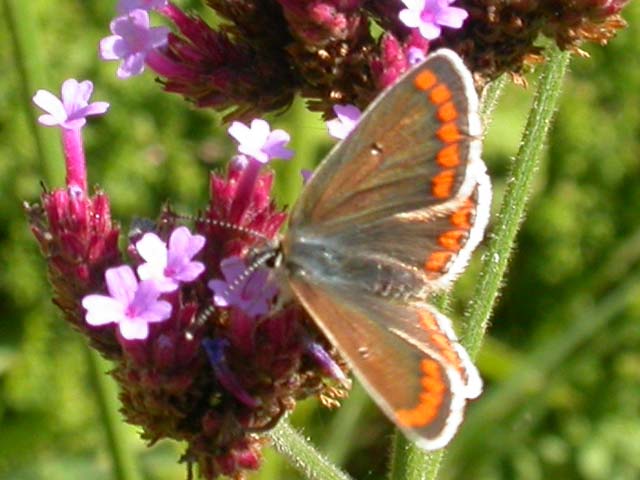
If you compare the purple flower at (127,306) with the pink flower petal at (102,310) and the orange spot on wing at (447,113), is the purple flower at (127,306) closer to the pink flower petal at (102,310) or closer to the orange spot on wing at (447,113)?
the pink flower petal at (102,310)

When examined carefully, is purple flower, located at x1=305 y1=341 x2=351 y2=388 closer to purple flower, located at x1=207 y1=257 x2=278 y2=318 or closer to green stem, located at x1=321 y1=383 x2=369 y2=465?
purple flower, located at x1=207 y1=257 x2=278 y2=318

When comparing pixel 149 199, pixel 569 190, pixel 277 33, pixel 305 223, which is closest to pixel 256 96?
pixel 277 33

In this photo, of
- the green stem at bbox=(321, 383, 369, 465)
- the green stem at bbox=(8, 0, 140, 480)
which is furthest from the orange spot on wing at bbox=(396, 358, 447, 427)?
the green stem at bbox=(321, 383, 369, 465)

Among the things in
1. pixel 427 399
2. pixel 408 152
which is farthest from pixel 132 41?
pixel 427 399

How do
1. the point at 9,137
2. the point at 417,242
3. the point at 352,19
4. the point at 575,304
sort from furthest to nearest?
the point at 575,304 < the point at 9,137 < the point at 352,19 < the point at 417,242

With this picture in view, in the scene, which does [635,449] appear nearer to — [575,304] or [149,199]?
[575,304]

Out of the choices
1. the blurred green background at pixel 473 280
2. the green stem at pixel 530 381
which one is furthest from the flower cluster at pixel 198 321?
the green stem at pixel 530 381
